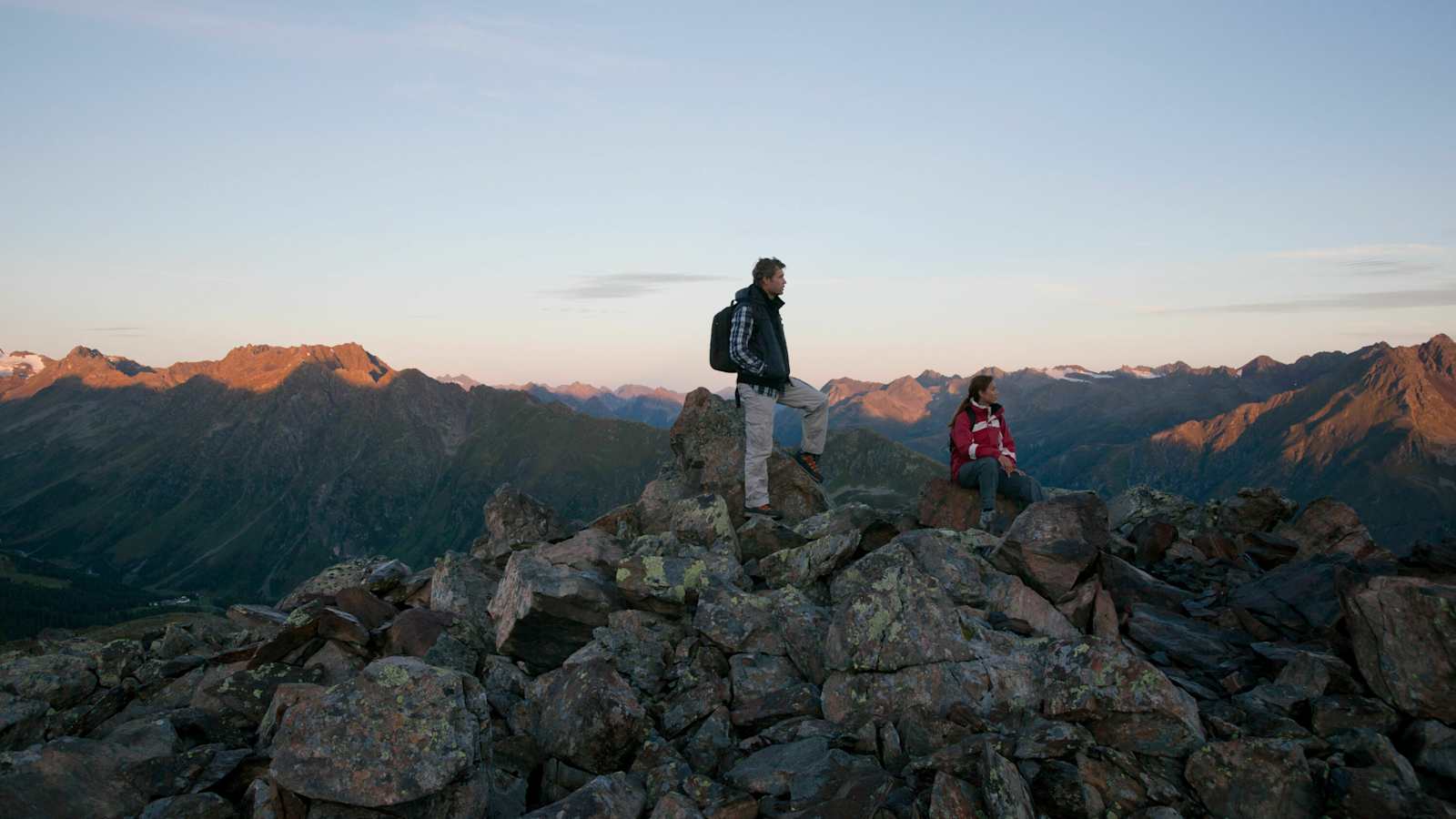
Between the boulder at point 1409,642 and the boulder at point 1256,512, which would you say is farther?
the boulder at point 1256,512

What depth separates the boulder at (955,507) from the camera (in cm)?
1864

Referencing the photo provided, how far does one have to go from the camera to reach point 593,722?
11.2 meters

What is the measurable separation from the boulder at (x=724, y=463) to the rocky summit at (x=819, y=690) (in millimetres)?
3284

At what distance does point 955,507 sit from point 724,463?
6116mm

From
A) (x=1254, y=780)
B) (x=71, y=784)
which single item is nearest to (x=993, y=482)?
(x=1254, y=780)

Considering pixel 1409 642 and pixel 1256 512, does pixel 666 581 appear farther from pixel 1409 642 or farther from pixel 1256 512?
pixel 1256 512

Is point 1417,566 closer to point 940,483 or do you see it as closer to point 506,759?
point 940,483

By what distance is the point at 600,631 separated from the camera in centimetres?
1377

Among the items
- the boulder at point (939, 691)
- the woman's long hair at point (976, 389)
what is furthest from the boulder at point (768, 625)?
the woman's long hair at point (976, 389)

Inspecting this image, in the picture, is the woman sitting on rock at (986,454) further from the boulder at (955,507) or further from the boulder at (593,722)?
the boulder at (593,722)

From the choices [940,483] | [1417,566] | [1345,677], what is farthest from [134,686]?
[1417,566]

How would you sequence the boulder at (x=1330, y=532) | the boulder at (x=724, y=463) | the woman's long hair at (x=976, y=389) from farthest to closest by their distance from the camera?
the boulder at (x=724, y=463) < the woman's long hair at (x=976, y=389) < the boulder at (x=1330, y=532)

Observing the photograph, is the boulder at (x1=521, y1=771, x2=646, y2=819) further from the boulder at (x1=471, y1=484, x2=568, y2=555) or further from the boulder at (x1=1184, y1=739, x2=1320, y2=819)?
the boulder at (x1=471, y1=484, x2=568, y2=555)

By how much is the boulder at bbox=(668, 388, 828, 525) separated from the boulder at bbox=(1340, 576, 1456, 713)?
11791mm
